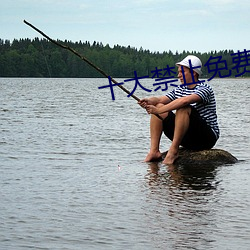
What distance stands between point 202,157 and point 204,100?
92 cm

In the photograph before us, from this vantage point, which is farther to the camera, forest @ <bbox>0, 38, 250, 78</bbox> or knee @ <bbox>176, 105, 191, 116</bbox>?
forest @ <bbox>0, 38, 250, 78</bbox>

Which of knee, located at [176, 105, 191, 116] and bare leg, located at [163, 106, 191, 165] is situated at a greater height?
knee, located at [176, 105, 191, 116]

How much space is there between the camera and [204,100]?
9.07 metres

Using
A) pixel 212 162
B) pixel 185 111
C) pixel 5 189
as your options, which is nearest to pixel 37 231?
pixel 5 189

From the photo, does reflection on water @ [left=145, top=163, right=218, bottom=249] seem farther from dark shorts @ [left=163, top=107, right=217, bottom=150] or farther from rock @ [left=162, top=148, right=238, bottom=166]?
dark shorts @ [left=163, top=107, right=217, bottom=150]

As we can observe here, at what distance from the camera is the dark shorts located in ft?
30.1

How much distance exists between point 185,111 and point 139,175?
1005mm

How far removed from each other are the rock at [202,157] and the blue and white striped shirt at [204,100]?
41cm

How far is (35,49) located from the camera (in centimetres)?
14662

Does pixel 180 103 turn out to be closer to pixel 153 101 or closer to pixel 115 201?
pixel 153 101

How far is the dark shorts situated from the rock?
0.24 feet

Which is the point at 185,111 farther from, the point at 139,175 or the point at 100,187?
the point at 100,187

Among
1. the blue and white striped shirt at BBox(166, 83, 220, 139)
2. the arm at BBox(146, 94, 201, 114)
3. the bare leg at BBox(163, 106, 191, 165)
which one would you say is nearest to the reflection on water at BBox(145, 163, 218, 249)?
the bare leg at BBox(163, 106, 191, 165)

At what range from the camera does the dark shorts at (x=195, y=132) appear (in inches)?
361
